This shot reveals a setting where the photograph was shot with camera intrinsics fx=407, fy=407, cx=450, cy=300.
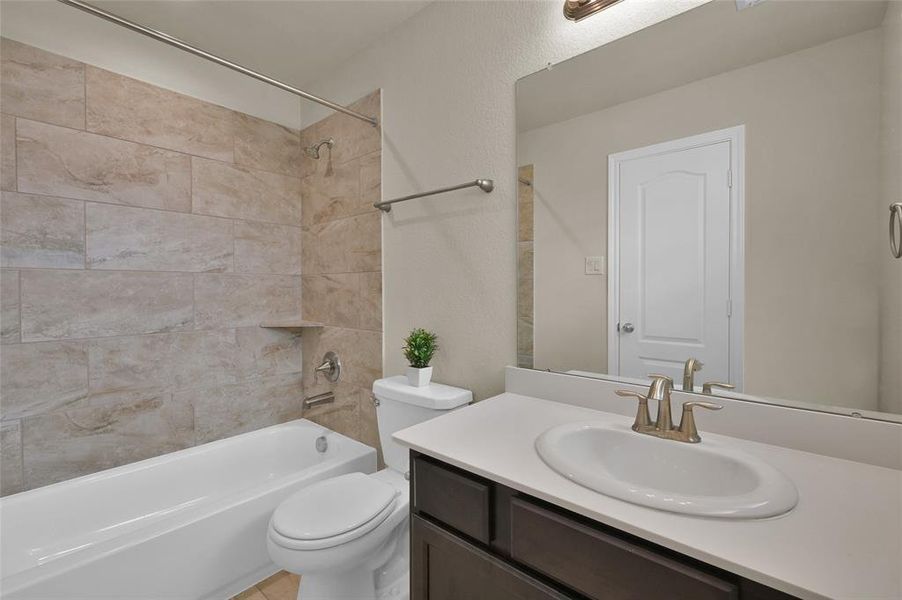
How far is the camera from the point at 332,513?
1.38 meters

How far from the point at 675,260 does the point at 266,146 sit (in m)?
2.35

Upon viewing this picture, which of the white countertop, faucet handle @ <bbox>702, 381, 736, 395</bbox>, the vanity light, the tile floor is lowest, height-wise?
the tile floor

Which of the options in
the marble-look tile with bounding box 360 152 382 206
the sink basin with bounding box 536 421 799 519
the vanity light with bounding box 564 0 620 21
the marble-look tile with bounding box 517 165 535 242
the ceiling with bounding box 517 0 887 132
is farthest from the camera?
the marble-look tile with bounding box 360 152 382 206

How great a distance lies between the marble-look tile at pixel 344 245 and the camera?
2.13 meters

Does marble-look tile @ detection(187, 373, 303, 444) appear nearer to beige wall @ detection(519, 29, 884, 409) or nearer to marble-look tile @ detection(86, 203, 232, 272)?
marble-look tile @ detection(86, 203, 232, 272)

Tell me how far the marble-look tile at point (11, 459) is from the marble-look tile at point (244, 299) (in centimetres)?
80

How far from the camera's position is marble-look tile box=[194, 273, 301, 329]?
2.23 meters

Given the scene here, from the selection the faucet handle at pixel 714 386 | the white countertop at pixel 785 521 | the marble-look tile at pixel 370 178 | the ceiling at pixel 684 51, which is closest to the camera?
the white countertop at pixel 785 521

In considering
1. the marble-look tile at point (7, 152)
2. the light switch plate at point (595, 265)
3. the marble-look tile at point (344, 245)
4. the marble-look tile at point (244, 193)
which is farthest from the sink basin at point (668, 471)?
the marble-look tile at point (7, 152)

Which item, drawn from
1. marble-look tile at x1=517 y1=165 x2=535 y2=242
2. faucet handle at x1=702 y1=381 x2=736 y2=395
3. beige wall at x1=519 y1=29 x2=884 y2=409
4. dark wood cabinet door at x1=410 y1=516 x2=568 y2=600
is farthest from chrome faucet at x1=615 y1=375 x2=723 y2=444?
marble-look tile at x1=517 y1=165 x2=535 y2=242

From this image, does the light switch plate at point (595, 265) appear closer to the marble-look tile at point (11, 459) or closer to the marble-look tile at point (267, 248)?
the marble-look tile at point (267, 248)

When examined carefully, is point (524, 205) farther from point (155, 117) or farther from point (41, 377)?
point (41, 377)

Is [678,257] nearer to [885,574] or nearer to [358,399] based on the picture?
[885,574]

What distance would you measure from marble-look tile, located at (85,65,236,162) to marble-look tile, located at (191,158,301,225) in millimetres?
94
